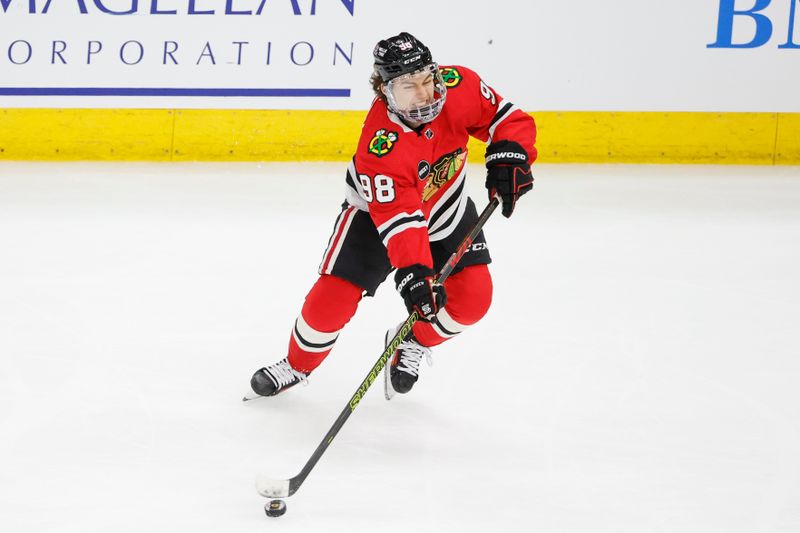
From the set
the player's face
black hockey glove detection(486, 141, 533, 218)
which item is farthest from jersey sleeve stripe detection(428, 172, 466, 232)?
the player's face

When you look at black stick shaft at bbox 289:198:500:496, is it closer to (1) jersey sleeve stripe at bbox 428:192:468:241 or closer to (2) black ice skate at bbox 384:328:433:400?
(1) jersey sleeve stripe at bbox 428:192:468:241

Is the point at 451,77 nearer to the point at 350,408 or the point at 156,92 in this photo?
the point at 350,408

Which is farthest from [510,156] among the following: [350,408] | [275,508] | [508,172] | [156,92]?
[156,92]

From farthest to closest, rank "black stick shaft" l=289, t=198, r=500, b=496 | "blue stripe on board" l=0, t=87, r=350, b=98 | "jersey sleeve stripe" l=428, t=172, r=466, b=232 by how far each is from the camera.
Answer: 1. "blue stripe on board" l=0, t=87, r=350, b=98
2. "jersey sleeve stripe" l=428, t=172, r=466, b=232
3. "black stick shaft" l=289, t=198, r=500, b=496

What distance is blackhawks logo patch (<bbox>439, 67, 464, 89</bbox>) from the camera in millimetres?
2482

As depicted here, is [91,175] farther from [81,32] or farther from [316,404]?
[316,404]

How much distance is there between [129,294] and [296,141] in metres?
2.31

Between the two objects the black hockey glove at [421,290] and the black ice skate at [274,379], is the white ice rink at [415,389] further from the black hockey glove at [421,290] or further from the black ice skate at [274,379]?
the black hockey glove at [421,290]

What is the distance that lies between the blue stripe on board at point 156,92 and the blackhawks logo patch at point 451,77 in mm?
3069

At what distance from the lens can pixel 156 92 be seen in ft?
17.9

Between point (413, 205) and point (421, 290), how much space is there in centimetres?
20

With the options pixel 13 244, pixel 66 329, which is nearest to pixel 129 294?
pixel 66 329

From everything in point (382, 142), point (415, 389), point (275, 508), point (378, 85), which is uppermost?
point (378, 85)

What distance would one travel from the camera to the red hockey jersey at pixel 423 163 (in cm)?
226
